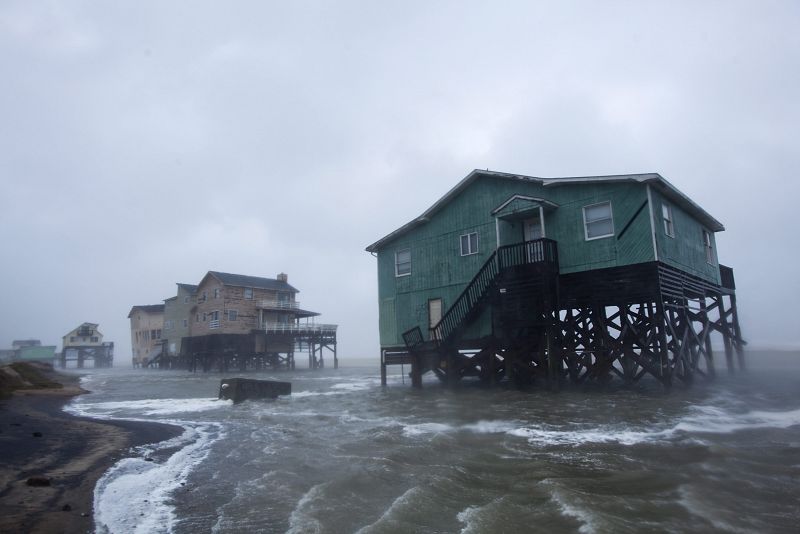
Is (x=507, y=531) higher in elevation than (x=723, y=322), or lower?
lower

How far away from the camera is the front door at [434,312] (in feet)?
77.8

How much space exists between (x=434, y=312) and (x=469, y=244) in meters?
3.75

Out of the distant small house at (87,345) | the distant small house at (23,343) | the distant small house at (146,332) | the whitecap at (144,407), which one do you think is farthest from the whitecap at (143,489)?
the distant small house at (23,343)

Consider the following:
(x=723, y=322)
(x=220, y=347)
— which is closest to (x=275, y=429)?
(x=723, y=322)

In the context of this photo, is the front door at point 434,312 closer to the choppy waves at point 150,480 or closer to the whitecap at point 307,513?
the choppy waves at point 150,480

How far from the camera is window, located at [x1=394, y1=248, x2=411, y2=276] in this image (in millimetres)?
25458

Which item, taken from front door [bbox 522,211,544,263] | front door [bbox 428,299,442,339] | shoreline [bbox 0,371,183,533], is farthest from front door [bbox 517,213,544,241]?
shoreline [bbox 0,371,183,533]

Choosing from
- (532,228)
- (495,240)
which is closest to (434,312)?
(495,240)

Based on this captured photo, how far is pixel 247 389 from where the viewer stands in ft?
64.2

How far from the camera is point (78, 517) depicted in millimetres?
5758

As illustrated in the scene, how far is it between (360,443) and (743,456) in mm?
6906

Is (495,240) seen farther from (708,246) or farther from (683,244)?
(708,246)

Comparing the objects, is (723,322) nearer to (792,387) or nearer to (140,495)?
(792,387)

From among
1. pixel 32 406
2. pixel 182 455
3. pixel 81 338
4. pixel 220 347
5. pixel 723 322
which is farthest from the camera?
pixel 81 338
